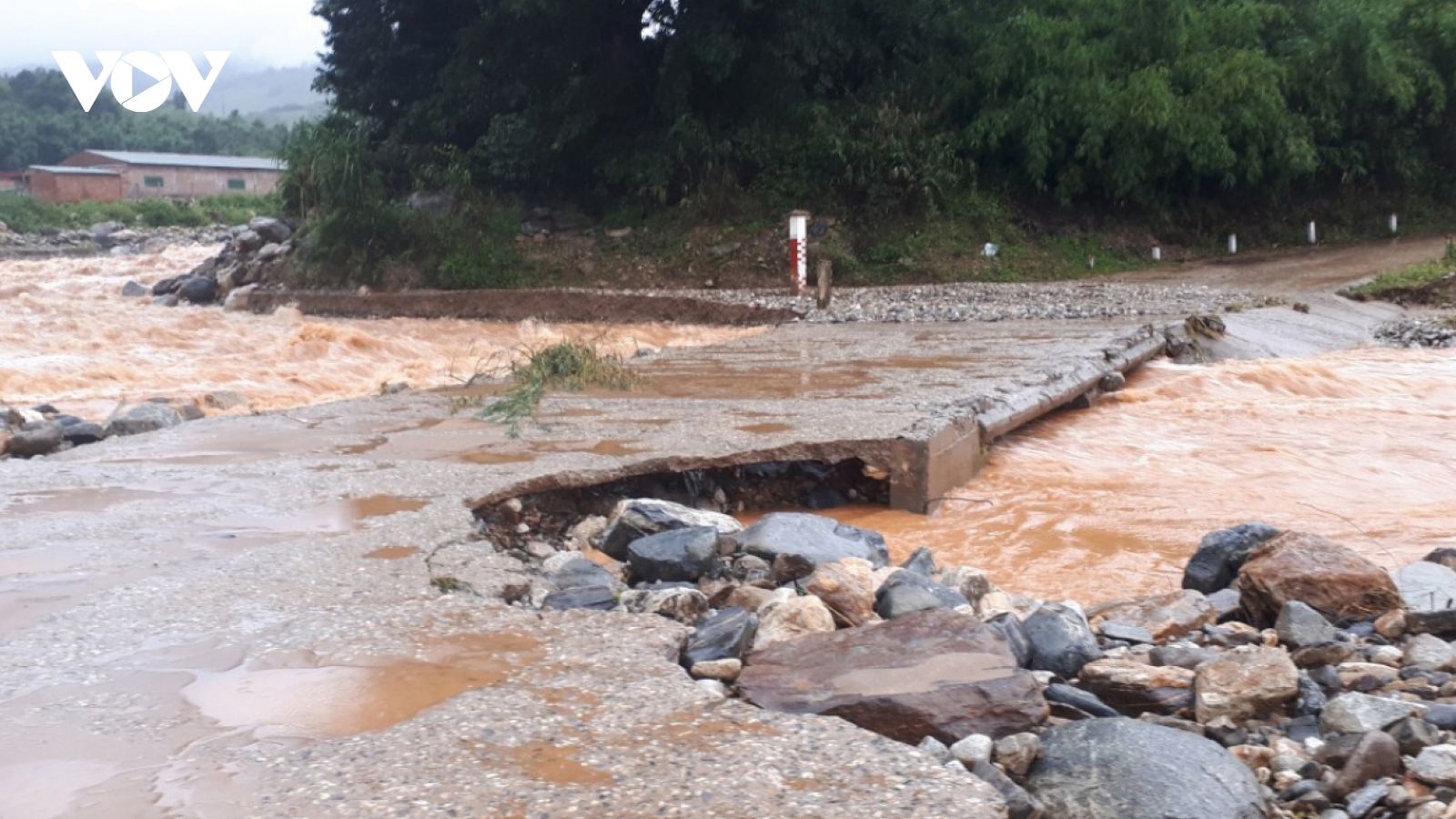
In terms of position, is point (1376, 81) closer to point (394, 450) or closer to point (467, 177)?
point (467, 177)

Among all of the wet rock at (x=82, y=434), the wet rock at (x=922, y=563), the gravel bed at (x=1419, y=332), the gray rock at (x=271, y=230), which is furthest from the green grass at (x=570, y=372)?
the gray rock at (x=271, y=230)

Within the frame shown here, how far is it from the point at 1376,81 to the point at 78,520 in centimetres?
2294

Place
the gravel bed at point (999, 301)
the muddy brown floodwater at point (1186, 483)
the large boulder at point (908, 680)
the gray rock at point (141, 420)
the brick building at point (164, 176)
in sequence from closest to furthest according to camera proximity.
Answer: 1. the large boulder at point (908, 680)
2. the muddy brown floodwater at point (1186, 483)
3. the gray rock at point (141, 420)
4. the gravel bed at point (999, 301)
5. the brick building at point (164, 176)

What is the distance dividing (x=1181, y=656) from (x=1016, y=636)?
0.48 meters

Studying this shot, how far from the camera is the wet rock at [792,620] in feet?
13.2

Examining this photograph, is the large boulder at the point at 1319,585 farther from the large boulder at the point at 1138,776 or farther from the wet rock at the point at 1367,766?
the large boulder at the point at 1138,776

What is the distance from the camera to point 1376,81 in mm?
22953

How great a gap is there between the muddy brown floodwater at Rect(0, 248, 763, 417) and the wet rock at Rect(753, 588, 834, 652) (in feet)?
20.3

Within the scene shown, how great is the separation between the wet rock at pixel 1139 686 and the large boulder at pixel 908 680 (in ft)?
0.84

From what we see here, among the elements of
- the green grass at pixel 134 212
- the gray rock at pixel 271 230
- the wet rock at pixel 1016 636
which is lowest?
the wet rock at pixel 1016 636

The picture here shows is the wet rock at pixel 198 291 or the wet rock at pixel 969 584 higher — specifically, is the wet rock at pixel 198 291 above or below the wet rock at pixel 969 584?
above

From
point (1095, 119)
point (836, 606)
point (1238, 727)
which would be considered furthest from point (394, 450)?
point (1095, 119)

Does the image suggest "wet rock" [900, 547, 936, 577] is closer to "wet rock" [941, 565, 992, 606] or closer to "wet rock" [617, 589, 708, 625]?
"wet rock" [941, 565, 992, 606]

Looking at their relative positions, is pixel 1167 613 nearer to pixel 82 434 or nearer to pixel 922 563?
pixel 922 563
